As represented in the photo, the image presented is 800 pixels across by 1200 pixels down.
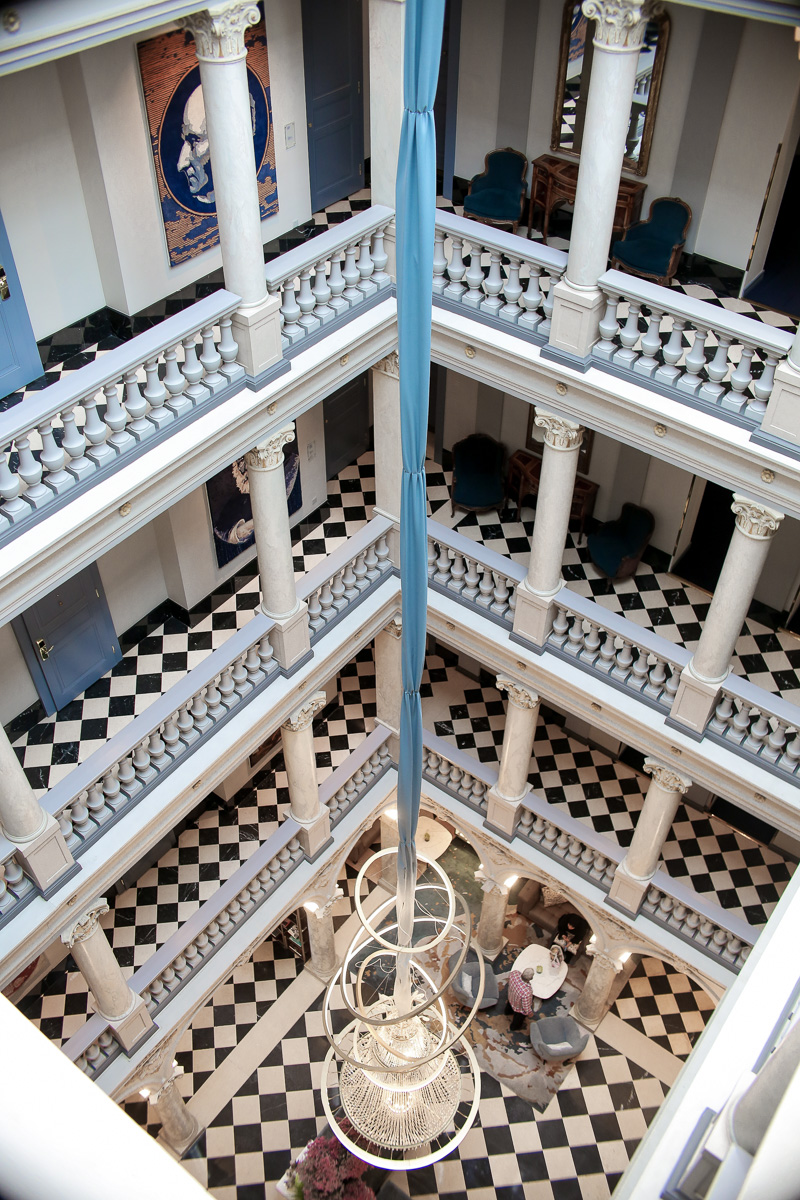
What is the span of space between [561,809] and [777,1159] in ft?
37.1

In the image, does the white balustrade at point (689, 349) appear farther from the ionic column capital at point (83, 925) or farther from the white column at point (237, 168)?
A: the ionic column capital at point (83, 925)

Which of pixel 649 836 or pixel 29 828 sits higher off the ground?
pixel 29 828

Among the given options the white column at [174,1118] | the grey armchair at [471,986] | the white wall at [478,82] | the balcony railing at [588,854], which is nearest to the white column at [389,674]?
the balcony railing at [588,854]

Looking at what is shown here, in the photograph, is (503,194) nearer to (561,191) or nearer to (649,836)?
(561,191)

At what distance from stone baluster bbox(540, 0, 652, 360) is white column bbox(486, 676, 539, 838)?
3732 mm

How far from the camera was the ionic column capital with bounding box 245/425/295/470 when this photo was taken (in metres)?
8.53

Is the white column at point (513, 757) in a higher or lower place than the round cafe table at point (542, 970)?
higher

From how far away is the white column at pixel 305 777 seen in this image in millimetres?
10555

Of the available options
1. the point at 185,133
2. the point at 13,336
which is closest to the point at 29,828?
the point at 13,336

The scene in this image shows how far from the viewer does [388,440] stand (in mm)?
10562

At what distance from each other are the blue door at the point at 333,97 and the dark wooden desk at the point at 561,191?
6.46 ft

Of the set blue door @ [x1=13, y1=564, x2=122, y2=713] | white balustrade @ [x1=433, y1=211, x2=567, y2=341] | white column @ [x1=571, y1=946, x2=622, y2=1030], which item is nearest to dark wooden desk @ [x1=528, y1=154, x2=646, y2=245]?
white balustrade @ [x1=433, y1=211, x2=567, y2=341]

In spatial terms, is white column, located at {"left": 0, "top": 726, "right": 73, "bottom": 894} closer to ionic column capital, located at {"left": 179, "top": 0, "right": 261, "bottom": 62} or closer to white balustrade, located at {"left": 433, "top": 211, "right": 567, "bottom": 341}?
ionic column capital, located at {"left": 179, "top": 0, "right": 261, "bottom": 62}

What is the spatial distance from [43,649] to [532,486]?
18.2 ft
